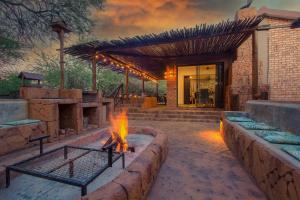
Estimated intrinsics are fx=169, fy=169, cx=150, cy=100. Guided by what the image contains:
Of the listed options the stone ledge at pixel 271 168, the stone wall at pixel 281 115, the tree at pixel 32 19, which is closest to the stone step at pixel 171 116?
the stone wall at pixel 281 115

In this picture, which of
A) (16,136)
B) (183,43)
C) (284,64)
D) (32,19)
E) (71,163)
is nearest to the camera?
(71,163)

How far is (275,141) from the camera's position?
8.39 feet

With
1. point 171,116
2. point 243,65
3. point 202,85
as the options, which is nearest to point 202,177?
point 171,116

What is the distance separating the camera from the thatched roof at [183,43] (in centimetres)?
658

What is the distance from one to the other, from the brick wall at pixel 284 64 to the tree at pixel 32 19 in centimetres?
1048

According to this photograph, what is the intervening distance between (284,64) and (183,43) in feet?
19.1

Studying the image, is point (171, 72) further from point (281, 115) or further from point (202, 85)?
point (281, 115)

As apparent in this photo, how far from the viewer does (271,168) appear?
2.07m

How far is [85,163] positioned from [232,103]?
27.6 ft

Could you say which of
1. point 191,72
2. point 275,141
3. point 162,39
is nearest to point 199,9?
point 191,72

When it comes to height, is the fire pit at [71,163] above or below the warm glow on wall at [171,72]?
below

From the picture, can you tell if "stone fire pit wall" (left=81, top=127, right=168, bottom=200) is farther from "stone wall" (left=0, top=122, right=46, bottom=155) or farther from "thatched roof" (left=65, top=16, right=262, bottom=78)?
"thatched roof" (left=65, top=16, right=262, bottom=78)

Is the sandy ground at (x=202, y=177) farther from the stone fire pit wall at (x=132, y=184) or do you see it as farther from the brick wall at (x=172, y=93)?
the brick wall at (x=172, y=93)

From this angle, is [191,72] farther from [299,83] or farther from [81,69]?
[81,69]
